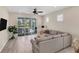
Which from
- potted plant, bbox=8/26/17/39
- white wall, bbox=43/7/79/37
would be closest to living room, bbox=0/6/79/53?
white wall, bbox=43/7/79/37

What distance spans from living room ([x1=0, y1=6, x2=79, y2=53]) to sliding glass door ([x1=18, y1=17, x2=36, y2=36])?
0.08m

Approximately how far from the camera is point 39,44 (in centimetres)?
237

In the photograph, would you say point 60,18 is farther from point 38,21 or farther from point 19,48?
point 19,48

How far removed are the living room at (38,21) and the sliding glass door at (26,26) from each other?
8 centimetres

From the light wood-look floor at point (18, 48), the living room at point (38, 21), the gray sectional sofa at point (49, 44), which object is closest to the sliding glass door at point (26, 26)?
the living room at point (38, 21)

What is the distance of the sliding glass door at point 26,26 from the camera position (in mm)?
4670

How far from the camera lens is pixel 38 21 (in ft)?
17.4

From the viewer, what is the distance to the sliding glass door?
4670mm

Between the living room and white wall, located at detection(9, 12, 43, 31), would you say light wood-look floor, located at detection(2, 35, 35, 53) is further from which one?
white wall, located at detection(9, 12, 43, 31)

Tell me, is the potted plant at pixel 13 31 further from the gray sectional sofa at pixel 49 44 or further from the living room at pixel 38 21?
the gray sectional sofa at pixel 49 44
